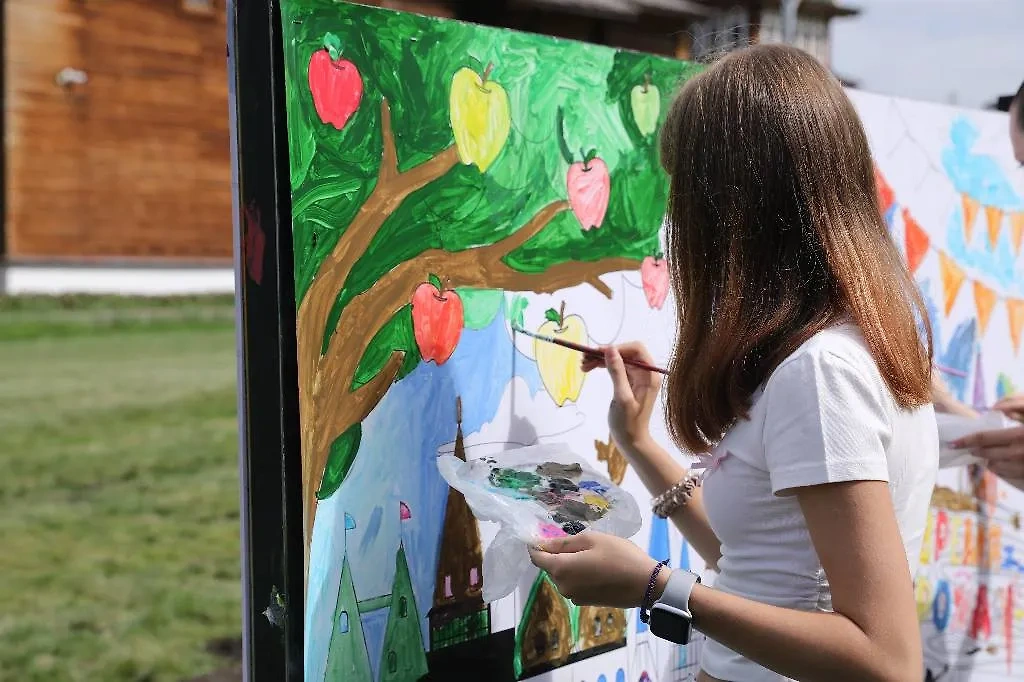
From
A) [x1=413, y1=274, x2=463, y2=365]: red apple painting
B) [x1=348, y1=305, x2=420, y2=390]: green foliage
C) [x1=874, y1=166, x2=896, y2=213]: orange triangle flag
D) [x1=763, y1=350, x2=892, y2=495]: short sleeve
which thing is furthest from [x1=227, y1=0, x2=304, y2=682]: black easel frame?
[x1=874, y1=166, x2=896, y2=213]: orange triangle flag

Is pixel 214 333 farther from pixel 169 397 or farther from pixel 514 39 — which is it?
pixel 514 39

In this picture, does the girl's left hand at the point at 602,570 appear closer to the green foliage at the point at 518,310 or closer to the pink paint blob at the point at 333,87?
the green foliage at the point at 518,310

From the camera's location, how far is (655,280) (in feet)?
5.87

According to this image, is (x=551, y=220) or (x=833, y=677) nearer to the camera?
(x=833, y=677)

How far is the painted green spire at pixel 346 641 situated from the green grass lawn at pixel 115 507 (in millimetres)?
1627

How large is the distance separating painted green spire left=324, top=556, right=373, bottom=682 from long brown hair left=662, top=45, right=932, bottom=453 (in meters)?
0.53

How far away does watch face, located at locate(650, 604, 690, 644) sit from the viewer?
1027 mm

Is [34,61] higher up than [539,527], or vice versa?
[34,61]

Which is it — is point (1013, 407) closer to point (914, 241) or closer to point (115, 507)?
point (914, 241)

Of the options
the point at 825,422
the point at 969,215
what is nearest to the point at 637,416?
the point at 825,422

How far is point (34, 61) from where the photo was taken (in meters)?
8.67

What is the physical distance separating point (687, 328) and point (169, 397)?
5.20 metres

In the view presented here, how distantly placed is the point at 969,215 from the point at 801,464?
1792 millimetres

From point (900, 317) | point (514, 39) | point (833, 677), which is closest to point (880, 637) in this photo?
point (833, 677)
